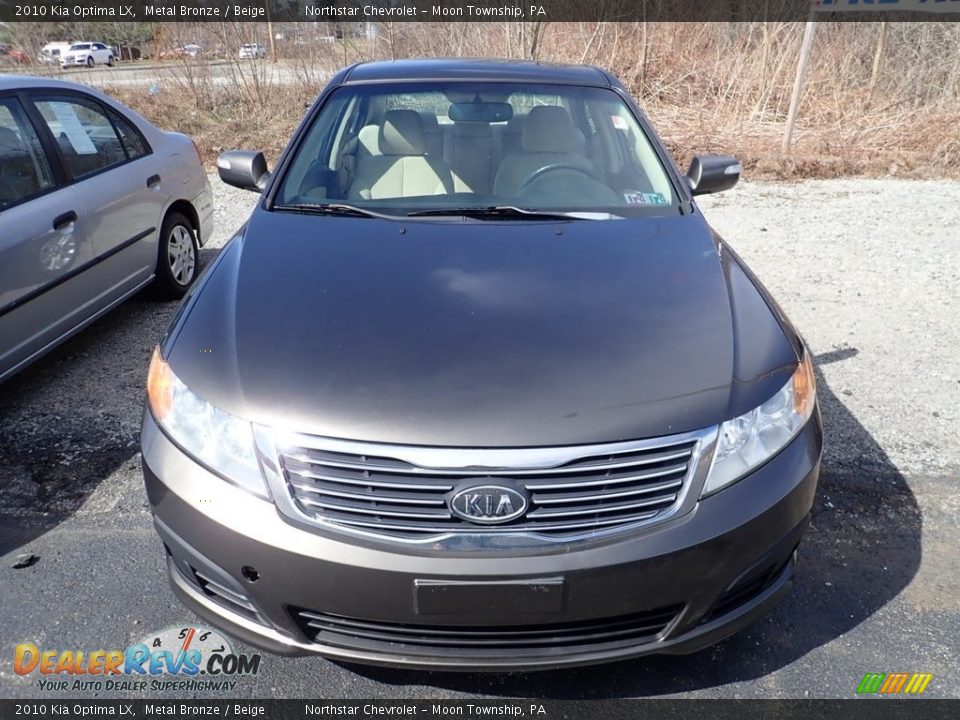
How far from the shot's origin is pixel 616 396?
5.87 ft

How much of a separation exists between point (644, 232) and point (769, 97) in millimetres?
9692

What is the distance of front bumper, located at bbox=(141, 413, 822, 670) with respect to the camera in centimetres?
167

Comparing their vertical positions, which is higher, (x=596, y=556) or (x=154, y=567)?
(x=596, y=556)

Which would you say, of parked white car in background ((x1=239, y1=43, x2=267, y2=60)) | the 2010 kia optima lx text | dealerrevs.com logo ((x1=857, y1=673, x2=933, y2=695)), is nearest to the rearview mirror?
the 2010 kia optima lx text

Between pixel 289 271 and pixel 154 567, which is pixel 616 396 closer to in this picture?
pixel 289 271

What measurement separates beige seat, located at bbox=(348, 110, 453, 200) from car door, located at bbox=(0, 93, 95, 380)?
1575mm

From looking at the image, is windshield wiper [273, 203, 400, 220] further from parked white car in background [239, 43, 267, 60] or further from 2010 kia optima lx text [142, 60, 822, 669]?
parked white car in background [239, 43, 267, 60]

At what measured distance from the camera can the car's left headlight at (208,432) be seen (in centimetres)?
175

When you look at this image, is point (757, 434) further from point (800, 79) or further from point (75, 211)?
point (800, 79)

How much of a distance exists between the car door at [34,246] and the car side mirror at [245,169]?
3.00ft

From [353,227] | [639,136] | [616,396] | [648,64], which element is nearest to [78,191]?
[353,227]

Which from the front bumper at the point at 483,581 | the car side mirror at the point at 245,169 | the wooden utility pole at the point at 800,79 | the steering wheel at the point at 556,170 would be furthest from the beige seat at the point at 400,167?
the wooden utility pole at the point at 800,79

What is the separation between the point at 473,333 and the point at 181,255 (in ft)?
11.8

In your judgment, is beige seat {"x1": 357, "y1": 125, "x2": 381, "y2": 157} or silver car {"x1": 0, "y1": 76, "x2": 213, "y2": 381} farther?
silver car {"x1": 0, "y1": 76, "x2": 213, "y2": 381}
